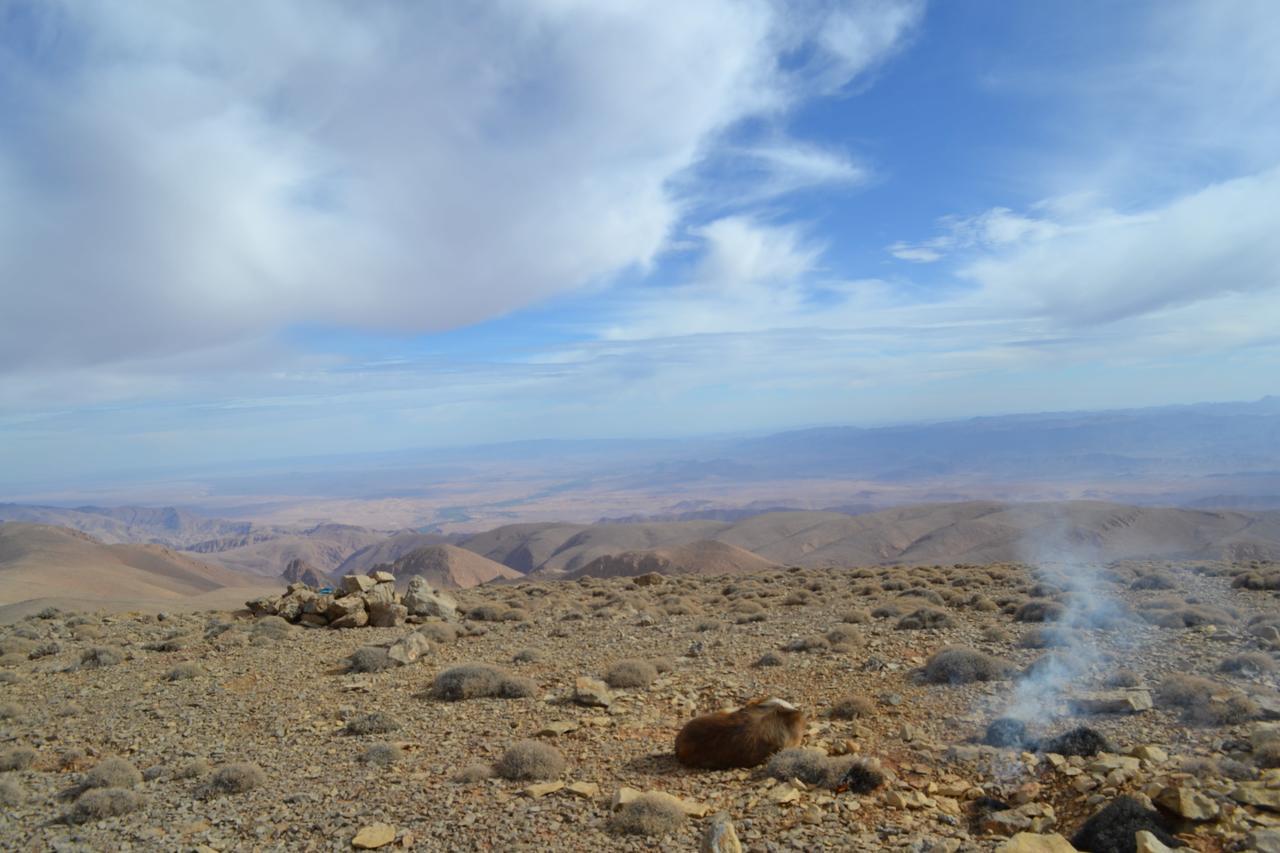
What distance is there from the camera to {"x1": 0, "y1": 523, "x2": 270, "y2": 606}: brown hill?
50.4m

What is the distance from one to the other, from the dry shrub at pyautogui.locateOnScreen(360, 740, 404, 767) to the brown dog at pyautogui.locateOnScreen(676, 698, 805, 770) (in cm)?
368

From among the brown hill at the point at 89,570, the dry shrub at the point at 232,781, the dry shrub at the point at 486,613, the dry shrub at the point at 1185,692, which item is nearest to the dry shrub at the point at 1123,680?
the dry shrub at the point at 1185,692

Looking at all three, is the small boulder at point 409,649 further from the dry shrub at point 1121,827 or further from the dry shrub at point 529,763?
the dry shrub at point 1121,827

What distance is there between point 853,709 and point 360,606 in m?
15.1

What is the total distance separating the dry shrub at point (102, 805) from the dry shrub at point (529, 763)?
4.12 m

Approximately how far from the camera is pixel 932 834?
21.0ft

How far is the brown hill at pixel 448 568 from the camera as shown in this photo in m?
73.1

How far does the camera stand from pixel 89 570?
59.8 metres

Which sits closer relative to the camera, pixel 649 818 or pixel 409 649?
pixel 649 818

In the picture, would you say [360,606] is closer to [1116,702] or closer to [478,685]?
[478,685]

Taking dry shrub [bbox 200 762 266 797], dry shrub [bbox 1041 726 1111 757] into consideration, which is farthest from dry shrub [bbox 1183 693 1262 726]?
dry shrub [bbox 200 762 266 797]

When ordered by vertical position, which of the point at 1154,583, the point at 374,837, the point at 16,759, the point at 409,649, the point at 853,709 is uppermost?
the point at 374,837

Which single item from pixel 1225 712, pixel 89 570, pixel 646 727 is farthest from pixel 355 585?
pixel 89 570

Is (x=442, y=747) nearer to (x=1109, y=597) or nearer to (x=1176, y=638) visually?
(x=1176, y=638)
